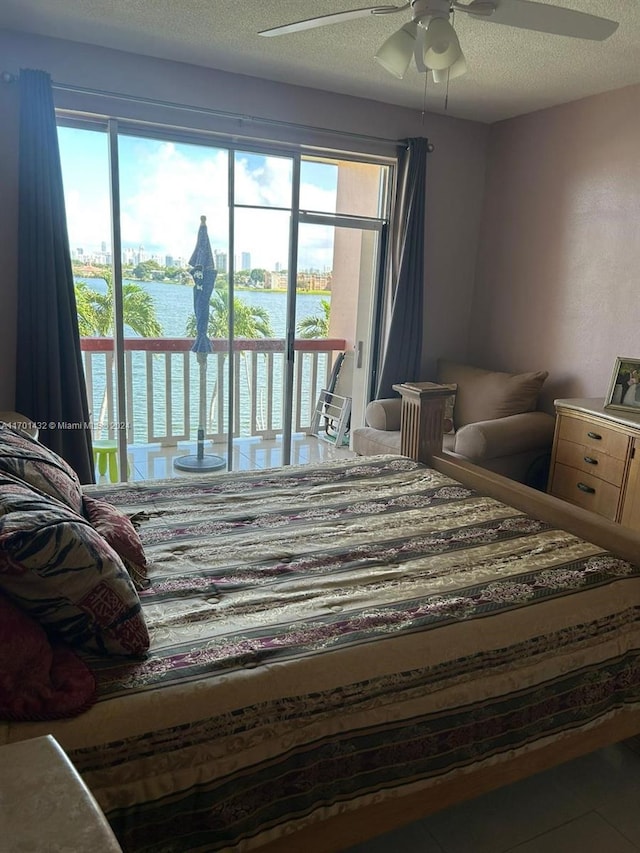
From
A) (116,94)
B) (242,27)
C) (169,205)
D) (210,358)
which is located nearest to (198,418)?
(210,358)

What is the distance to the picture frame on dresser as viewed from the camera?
3254 mm

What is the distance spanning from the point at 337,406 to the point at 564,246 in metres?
2.29

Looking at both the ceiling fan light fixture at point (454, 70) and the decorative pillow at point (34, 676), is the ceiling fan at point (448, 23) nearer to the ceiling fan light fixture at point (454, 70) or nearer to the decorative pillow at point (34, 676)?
the ceiling fan light fixture at point (454, 70)

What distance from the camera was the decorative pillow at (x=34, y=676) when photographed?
1.12m

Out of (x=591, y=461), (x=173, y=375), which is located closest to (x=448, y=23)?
(x=591, y=461)

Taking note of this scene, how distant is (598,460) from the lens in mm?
3215

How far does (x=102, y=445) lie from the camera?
399 centimetres

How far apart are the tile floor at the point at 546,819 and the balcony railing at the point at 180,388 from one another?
3.11 meters

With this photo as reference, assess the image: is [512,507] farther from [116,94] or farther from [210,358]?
[116,94]

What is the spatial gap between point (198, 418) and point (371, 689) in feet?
11.5

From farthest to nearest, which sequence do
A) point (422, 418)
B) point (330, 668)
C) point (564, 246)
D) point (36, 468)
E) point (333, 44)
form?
point (564, 246) < point (333, 44) < point (422, 418) < point (36, 468) < point (330, 668)

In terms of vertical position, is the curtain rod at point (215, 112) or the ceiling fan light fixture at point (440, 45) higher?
the curtain rod at point (215, 112)

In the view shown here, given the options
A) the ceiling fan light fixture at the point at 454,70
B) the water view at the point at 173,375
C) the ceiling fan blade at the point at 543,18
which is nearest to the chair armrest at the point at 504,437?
the water view at the point at 173,375

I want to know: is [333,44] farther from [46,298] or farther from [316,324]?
[316,324]
